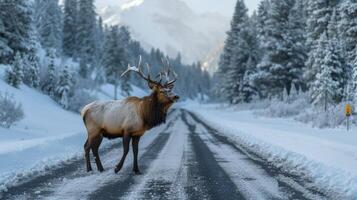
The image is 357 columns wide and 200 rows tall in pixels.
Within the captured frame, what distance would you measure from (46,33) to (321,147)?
70346 mm

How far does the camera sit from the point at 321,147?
12.1 m

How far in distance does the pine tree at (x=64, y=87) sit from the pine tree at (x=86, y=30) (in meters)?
37.8

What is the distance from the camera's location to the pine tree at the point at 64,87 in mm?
35188

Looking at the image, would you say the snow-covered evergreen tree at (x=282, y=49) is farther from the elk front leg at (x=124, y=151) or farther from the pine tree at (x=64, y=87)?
the elk front leg at (x=124, y=151)

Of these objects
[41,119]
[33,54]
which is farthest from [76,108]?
[41,119]

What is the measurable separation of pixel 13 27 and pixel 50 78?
9884mm

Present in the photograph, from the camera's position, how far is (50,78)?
38.3 meters

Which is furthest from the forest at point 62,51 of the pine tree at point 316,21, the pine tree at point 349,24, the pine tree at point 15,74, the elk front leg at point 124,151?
the pine tree at point 349,24

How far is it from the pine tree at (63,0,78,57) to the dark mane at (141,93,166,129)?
6963cm

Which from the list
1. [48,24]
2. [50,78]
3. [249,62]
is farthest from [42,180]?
[48,24]

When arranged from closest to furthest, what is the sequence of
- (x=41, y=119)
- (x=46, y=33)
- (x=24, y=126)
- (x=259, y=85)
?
(x=24, y=126), (x=41, y=119), (x=259, y=85), (x=46, y=33)

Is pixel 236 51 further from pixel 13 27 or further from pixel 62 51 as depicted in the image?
pixel 62 51

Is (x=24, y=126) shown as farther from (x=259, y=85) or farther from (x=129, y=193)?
(x=259, y=85)

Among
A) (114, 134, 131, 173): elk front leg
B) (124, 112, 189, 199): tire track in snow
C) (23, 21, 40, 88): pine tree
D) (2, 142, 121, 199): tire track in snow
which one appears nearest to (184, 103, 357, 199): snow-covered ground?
(124, 112, 189, 199): tire track in snow
